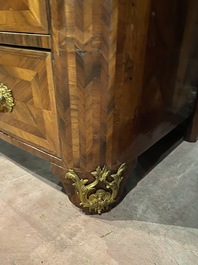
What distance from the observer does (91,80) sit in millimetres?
531

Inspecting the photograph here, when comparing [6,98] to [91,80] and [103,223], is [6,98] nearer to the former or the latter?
[91,80]

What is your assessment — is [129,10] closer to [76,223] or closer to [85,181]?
[85,181]

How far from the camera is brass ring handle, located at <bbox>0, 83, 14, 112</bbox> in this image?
675 mm

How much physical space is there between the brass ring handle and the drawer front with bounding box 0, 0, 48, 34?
0.16 meters

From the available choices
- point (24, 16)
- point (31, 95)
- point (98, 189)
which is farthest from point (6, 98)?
point (98, 189)

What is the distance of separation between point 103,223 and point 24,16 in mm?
550

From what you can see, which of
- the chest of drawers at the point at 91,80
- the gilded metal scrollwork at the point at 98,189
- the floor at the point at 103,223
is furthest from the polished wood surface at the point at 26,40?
the floor at the point at 103,223

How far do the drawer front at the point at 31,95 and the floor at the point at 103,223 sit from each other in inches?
7.5

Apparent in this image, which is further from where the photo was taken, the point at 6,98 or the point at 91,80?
the point at 6,98

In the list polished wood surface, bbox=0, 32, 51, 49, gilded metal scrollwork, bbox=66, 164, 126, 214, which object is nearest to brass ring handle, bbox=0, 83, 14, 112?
polished wood surface, bbox=0, 32, 51, 49

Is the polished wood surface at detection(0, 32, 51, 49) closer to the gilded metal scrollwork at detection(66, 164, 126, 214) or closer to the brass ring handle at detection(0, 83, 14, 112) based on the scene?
the brass ring handle at detection(0, 83, 14, 112)

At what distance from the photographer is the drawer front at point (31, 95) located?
1.88 ft

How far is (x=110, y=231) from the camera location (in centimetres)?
64

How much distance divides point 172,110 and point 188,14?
Result: 30 centimetres
